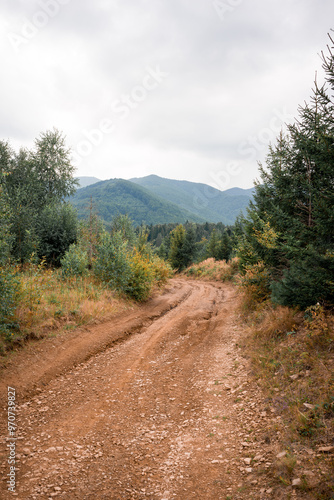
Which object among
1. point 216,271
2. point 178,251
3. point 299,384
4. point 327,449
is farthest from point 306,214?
point 178,251

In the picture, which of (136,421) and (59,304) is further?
(59,304)

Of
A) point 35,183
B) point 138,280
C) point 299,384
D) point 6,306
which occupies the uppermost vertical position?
point 35,183

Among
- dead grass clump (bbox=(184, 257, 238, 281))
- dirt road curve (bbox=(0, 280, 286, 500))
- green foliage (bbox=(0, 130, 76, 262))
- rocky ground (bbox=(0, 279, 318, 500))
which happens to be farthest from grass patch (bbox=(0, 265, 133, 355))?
dead grass clump (bbox=(184, 257, 238, 281))

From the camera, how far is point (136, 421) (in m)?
4.44

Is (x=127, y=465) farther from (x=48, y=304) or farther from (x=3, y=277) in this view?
(x=48, y=304)

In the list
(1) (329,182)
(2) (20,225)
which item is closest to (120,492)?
(1) (329,182)

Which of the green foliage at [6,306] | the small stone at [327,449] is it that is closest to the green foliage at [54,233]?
the green foliage at [6,306]

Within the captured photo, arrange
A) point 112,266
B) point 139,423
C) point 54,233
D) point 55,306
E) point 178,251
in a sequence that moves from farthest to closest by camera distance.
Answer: point 178,251, point 54,233, point 112,266, point 55,306, point 139,423

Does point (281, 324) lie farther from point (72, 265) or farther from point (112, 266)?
point (72, 265)

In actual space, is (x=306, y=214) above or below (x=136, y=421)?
above

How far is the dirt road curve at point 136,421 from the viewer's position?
3180 mm

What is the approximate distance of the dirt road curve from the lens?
318cm

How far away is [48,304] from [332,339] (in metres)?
7.65

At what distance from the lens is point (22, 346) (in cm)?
638
